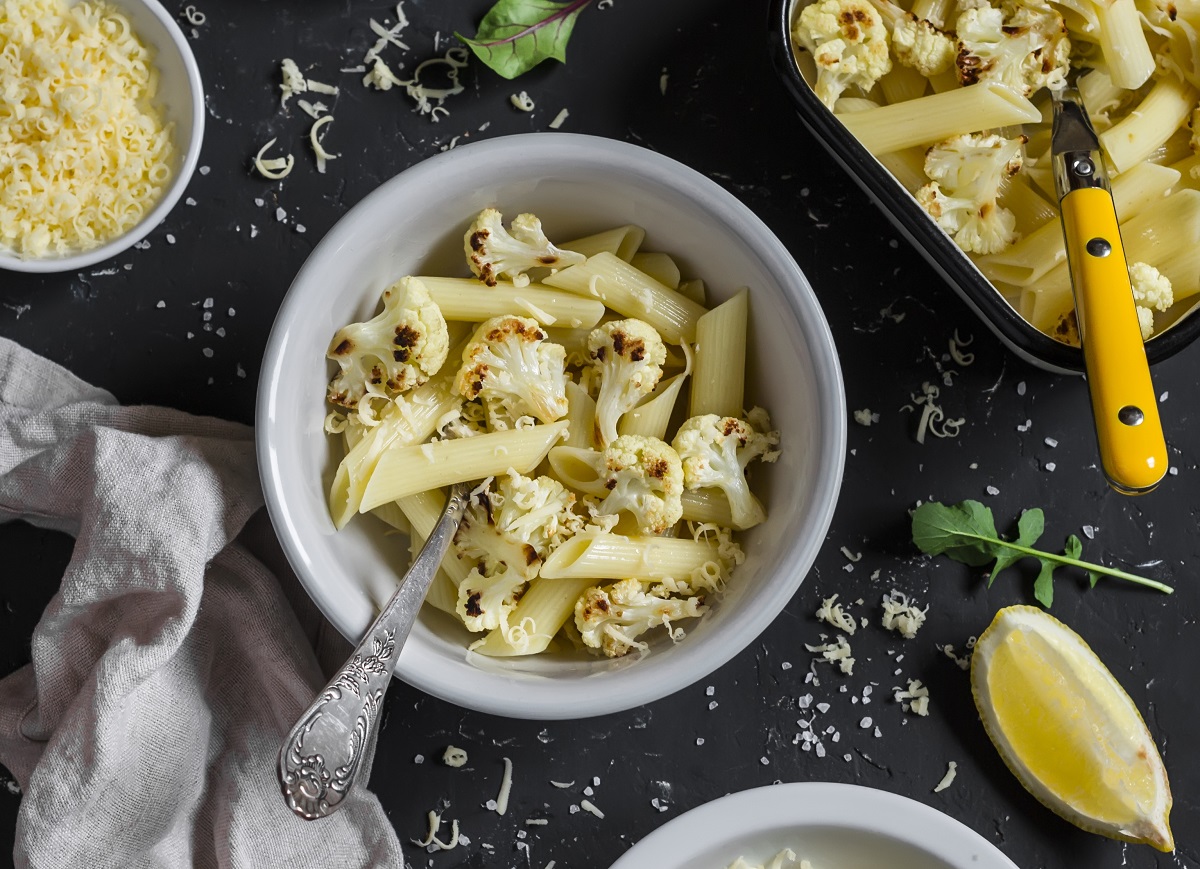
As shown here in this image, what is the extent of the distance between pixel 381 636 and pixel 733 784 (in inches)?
24.5

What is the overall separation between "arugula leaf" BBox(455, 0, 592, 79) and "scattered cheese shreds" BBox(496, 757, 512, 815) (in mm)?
1027

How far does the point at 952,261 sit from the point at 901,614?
0.54 metres

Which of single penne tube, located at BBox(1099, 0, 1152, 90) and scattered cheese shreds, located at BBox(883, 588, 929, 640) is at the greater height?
single penne tube, located at BBox(1099, 0, 1152, 90)

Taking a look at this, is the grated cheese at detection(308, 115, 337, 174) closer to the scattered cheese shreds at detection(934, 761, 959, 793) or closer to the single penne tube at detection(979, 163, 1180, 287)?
the single penne tube at detection(979, 163, 1180, 287)

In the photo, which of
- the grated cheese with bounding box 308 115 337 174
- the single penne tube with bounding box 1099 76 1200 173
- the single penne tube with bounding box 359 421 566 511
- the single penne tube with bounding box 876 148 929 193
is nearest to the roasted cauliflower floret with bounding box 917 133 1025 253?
the single penne tube with bounding box 876 148 929 193

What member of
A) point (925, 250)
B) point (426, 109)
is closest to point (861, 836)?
point (925, 250)

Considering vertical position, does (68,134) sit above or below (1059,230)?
above

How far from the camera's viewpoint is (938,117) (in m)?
1.35

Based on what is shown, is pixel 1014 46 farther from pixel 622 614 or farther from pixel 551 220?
pixel 622 614

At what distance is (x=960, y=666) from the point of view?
153 cm

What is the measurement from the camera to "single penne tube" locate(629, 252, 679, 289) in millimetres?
1366

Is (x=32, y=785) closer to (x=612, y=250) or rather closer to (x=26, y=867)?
(x=26, y=867)

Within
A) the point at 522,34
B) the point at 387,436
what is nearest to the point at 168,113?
the point at 522,34

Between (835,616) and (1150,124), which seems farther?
(835,616)
